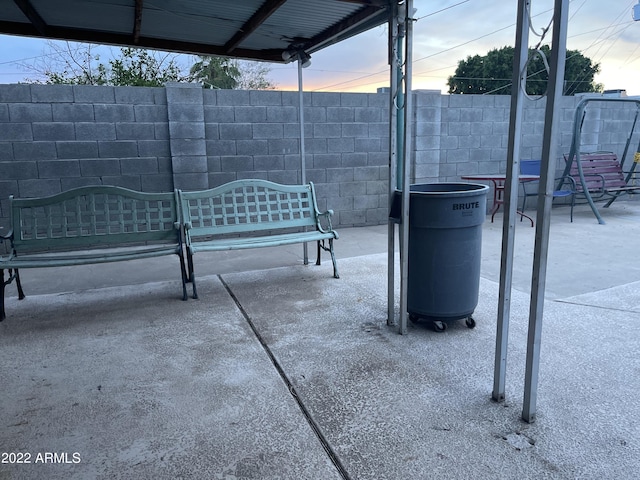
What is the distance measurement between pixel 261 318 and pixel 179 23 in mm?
2791

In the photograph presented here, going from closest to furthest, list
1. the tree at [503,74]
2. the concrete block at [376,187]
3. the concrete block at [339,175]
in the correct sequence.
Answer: the concrete block at [339,175]
the concrete block at [376,187]
the tree at [503,74]

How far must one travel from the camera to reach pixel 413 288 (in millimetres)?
3250

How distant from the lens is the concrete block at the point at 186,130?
5.99 meters

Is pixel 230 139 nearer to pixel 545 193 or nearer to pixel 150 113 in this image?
pixel 150 113

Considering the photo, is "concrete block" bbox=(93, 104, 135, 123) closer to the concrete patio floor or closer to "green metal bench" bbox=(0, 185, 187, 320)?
"green metal bench" bbox=(0, 185, 187, 320)

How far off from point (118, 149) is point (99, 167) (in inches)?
12.6

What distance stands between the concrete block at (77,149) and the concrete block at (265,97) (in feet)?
6.81

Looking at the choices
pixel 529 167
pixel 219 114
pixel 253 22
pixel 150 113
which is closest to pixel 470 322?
pixel 253 22

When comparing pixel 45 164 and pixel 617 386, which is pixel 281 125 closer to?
pixel 45 164

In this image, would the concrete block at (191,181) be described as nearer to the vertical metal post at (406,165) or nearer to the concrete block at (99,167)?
the concrete block at (99,167)

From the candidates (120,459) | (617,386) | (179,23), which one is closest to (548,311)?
(617,386)

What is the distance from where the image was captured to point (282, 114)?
6504 mm

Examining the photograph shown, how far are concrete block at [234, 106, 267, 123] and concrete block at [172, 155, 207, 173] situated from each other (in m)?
0.74

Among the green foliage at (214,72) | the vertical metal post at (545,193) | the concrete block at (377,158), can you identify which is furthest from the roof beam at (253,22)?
the green foliage at (214,72)
